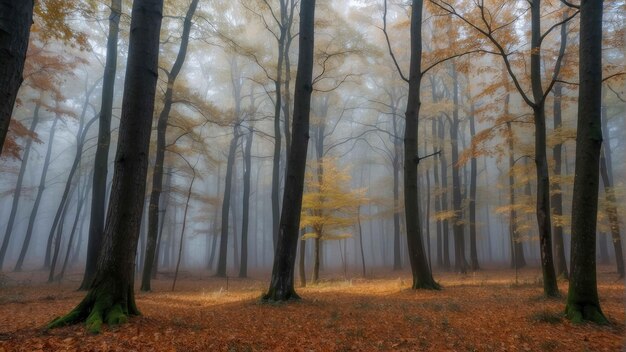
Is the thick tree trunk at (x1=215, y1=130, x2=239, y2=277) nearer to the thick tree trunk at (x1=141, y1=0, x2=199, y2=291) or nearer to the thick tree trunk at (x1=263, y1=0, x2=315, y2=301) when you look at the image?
the thick tree trunk at (x1=141, y1=0, x2=199, y2=291)

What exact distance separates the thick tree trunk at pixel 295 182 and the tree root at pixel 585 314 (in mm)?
5308

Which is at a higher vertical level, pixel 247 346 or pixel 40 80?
pixel 40 80

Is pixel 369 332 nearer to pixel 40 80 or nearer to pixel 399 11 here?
pixel 40 80

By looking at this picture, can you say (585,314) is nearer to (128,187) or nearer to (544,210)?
(544,210)

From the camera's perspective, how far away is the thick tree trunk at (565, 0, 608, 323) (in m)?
5.47

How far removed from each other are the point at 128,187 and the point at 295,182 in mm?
3933

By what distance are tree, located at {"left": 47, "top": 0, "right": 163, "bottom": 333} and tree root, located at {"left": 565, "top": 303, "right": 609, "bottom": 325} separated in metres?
6.99

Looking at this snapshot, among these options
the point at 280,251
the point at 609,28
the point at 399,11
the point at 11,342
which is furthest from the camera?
the point at 399,11

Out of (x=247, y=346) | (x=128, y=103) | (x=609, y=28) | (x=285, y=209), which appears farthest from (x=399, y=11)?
(x=247, y=346)

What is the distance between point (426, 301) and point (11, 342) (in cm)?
762

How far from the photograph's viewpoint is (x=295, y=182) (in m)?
8.28

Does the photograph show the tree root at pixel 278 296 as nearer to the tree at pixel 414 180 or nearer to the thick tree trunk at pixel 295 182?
the thick tree trunk at pixel 295 182

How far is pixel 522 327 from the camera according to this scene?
5223 mm

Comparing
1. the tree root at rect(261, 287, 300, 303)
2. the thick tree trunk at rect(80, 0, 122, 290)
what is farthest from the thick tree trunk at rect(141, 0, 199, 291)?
the tree root at rect(261, 287, 300, 303)
